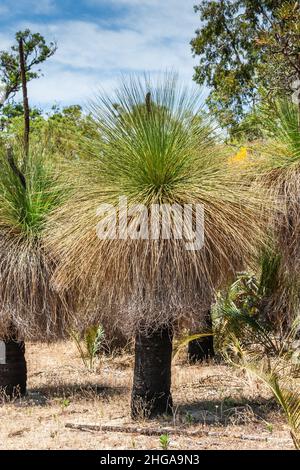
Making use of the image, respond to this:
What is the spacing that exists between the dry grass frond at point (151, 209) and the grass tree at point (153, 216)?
0.01 meters

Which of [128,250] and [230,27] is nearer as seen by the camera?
[128,250]

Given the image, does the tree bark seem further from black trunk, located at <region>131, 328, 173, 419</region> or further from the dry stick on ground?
the dry stick on ground

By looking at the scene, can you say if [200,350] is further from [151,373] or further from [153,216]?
[153,216]

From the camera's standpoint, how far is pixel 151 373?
732cm

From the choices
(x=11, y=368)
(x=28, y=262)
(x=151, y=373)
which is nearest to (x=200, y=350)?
(x=11, y=368)

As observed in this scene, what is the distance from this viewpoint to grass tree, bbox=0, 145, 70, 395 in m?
7.99

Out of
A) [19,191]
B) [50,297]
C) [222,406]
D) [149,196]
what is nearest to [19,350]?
[50,297]

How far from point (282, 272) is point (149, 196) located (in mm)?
4153

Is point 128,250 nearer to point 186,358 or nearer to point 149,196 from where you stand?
point 149,196

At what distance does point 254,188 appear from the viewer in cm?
711

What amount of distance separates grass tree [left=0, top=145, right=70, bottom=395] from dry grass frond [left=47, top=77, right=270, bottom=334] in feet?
3.47

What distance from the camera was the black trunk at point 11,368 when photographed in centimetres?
910

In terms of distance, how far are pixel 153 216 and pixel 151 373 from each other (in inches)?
78.2
